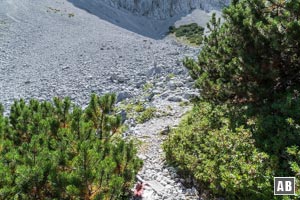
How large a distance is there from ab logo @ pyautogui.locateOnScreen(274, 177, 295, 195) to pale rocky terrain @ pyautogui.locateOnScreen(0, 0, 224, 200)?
6.89 ft

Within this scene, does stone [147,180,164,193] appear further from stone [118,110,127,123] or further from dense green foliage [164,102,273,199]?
stone [118,110,127,123]

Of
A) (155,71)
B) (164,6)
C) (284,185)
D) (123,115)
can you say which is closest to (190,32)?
(164,6)

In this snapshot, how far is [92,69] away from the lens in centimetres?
2308

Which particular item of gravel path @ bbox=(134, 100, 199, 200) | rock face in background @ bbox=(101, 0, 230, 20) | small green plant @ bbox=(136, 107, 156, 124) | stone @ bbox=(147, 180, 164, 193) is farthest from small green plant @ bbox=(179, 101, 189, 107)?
rock face in background @ bbox=(101, 0, 230, 20)

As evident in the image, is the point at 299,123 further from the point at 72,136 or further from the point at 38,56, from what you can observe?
the point at 38,56

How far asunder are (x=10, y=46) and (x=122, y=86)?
52.8ft

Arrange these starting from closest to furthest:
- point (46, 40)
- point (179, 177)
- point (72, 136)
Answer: point (72, 136) → point (179, 177) → point (46, 40)

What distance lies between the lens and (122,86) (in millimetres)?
18797

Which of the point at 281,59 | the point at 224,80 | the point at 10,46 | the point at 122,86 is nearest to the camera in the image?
the point at 281,59

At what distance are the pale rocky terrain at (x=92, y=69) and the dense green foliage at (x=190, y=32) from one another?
17.3 m

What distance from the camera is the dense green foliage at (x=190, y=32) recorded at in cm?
5172

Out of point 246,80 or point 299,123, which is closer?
point 299,123

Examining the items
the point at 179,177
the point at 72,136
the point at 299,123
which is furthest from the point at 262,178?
the point at 72,136

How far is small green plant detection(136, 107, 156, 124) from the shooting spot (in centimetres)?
1303
